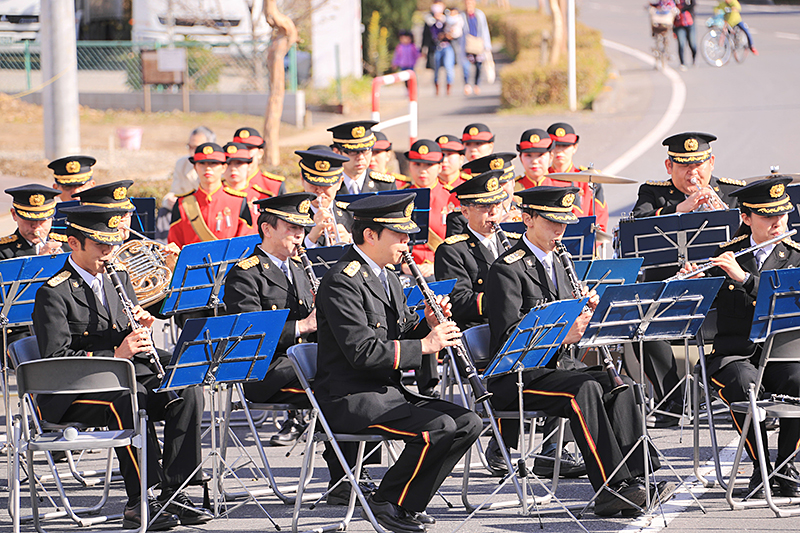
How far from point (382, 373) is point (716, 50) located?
22110mm

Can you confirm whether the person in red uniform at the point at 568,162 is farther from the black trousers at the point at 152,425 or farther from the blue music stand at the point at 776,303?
the black trousers at the point at 152,425

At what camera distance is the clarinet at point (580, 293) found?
6.02 m

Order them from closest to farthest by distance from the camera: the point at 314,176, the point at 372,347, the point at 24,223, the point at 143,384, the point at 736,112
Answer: the point at 372,347 → the point at 143,384 → the point at 24,223 → the point at 314,176 → the point at 736,112

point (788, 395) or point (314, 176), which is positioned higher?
point (314, 176)

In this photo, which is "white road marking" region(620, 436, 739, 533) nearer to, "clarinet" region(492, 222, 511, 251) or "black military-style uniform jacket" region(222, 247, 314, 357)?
"clarinet" region(492, 222, 511, 251)

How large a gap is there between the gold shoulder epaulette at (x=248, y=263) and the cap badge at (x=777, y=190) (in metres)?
3.09

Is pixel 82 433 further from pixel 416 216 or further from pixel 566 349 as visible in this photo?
pixel 416 216

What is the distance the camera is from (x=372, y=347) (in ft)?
18.5

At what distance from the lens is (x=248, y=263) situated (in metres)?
6.70

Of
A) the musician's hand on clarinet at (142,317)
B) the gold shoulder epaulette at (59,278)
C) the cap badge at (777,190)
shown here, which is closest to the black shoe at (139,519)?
the musician's hand on clarinet at (142,317)

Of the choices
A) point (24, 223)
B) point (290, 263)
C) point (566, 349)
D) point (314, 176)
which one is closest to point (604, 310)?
point (566, 349)

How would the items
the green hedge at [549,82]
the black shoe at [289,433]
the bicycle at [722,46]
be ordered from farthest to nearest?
the bicycle at [722,46] < the green hedge at [549,82] < the black shoe at [289,433]

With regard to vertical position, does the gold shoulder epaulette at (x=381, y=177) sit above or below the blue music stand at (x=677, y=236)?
above

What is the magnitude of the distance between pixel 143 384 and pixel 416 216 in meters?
2.74
